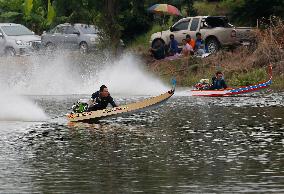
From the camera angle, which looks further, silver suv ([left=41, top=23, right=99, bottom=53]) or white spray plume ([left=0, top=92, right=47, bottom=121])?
silver suv ([left=41, top=23, right=99, bottom=53])

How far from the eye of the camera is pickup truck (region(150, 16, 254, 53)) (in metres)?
51.4

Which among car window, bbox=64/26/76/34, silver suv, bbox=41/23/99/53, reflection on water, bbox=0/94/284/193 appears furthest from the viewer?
car window, bbox=64/26/76/34

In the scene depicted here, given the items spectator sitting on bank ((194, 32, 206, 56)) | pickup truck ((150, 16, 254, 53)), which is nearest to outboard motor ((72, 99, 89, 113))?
spectator sitting on bank ((194, 32, 206, 56))

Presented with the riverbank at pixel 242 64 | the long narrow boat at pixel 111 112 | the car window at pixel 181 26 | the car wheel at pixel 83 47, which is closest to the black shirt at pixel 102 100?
the long narrow boat at pixel 111 112

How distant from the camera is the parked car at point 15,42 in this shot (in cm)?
5844

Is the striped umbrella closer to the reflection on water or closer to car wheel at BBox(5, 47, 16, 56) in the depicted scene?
car wheel at BBox(5, 47, 16, 56)

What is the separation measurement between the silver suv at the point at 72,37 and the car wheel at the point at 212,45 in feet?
26.1

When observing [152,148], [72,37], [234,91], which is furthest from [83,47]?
[152,148]

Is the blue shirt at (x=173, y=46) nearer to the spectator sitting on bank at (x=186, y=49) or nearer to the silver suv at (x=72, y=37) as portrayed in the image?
the spectator sitting on bank at (x=186, y=49)

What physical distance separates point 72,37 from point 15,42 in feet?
10.8

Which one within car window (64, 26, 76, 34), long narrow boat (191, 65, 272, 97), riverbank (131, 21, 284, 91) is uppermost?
car window (64, 26, 76, 34)

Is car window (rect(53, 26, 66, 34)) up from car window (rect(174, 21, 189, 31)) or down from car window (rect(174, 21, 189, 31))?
up

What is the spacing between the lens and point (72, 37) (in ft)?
193

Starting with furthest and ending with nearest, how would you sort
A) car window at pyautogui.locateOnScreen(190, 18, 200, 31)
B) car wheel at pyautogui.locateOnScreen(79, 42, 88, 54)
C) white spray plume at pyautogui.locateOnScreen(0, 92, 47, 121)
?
1. car wheel at pyautogui.locateOnScreen(79, 42, 88, 54)
2. car window at pyautogui.locateOnScreen(190, 18, 200, 31)
3. white spray plume at pyautogui.locateOnScreen(0, 92, 47, 121)
